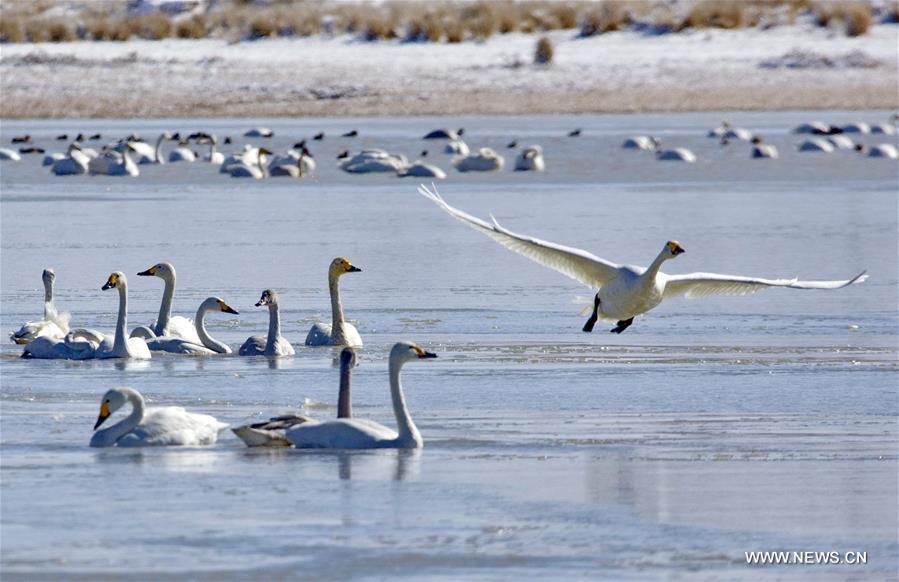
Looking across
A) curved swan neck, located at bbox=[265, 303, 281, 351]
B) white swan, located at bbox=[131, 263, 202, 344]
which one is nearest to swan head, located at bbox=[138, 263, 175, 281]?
white swan, located at bbox=[131, 263, 202, 344]

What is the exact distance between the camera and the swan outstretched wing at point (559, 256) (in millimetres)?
10719

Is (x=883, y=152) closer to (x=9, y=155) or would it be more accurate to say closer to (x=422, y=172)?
(x=422, y=172)

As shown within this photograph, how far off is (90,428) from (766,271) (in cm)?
754

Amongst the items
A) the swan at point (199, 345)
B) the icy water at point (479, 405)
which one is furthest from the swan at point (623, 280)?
the swan at point (199, 345)

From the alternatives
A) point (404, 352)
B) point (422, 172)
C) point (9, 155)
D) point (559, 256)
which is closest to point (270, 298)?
point (559, 256)

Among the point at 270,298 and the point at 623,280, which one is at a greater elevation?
the point at 623,280

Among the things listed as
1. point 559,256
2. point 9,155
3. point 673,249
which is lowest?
point 9,155

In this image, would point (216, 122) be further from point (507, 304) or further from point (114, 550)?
point (114, 550)

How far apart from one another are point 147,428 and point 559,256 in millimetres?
3719

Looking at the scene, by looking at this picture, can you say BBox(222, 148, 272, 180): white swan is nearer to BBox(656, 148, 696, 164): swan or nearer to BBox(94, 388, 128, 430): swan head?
BBox(656, 148, 696, 164): swan

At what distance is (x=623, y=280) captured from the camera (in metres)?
10.9

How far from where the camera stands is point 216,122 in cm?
4238

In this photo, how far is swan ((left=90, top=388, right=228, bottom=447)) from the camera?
8008mm

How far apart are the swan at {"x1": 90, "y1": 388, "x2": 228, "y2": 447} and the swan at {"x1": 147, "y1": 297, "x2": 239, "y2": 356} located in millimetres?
3109
